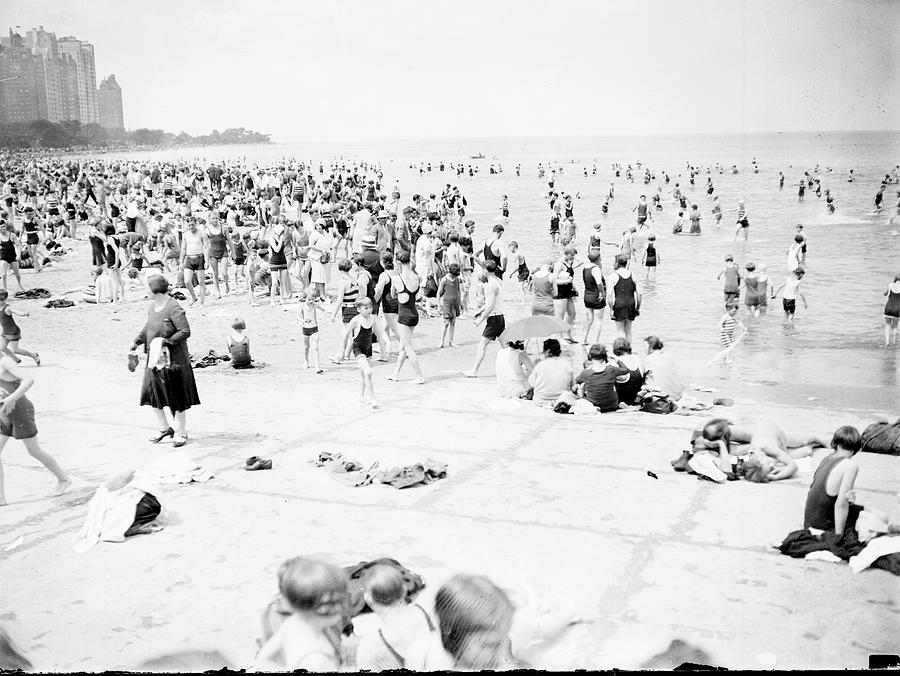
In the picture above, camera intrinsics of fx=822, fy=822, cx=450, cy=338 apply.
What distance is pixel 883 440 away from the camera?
22.8 feet

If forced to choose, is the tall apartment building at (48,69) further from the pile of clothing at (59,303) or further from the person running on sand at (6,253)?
the person running on sand at (6,253)

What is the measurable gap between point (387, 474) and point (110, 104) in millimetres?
6387

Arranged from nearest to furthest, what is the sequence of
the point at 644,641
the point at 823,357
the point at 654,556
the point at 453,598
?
the point at 453,598 → the point at 644,641 → the point at 654,556 → the point at 823,357

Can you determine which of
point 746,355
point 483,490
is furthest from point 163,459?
point 746,355

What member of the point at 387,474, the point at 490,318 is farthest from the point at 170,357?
the point at 490,318

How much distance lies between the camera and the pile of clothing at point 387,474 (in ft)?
21.0

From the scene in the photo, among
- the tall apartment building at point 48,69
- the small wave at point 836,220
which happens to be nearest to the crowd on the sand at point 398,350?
the tall apartment building at point 48,69

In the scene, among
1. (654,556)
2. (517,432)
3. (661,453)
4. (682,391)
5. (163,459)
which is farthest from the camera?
(682,391)

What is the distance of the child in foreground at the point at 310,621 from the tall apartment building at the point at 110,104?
23.2ft

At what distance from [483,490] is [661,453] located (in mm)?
1829

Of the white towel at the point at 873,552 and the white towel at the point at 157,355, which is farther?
the white towel at the point at 157,355

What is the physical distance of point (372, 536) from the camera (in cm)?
548

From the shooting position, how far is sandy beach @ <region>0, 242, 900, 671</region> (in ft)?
14.0

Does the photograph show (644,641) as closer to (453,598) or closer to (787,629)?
(787,629)
